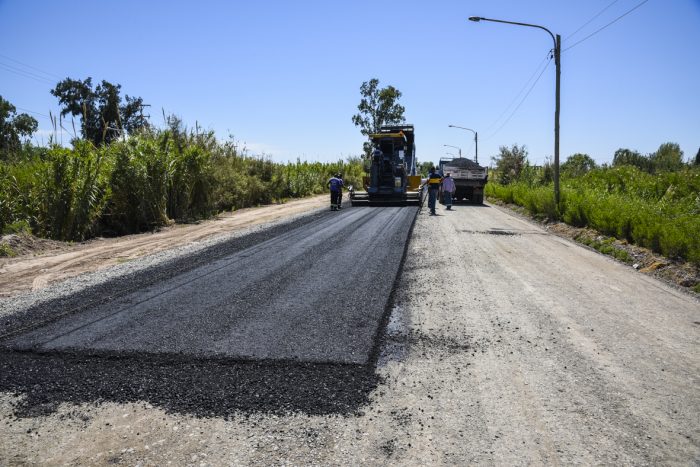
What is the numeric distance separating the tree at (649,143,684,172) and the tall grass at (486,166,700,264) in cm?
1369

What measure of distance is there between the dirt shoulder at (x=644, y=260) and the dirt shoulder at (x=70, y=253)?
10.5m

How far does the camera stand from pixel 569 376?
4.48 meters

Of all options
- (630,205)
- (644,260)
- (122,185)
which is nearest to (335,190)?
(122,185)

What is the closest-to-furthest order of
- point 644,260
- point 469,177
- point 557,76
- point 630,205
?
point 644,260, point 630,205, point 557,76, point 469,177

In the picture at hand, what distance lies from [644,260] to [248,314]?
8686 mm

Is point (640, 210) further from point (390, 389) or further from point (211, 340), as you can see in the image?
point (211, 340)

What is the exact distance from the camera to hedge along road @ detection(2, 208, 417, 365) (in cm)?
510

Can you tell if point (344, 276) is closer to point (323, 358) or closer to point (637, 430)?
point (323, 358)

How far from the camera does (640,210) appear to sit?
12977 millimetres

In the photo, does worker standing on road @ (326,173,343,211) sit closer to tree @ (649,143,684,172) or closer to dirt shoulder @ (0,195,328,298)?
dirt shoulder @ (0,195,328,298)

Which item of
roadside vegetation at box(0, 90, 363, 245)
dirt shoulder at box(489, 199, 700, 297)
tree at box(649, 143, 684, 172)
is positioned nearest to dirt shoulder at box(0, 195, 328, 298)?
roadside vegetation at box(0, 90, 363, 245)

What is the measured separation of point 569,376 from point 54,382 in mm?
4618

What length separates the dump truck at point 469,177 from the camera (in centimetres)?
2684

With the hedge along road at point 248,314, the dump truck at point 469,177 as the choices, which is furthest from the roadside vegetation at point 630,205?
the hedge along road at point 248,314
